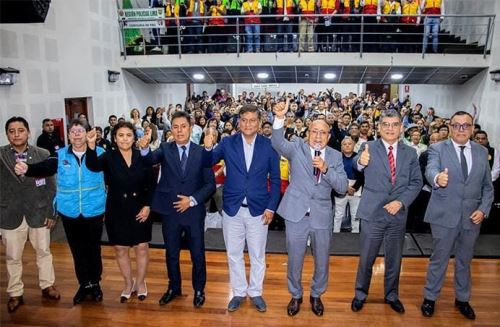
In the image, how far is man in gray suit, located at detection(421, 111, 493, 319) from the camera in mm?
2828

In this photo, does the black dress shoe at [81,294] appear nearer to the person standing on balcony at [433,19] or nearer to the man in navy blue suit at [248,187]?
the man in navy blue suit at [248,187]

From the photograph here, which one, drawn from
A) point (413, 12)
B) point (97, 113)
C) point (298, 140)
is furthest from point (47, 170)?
point (413, 12)

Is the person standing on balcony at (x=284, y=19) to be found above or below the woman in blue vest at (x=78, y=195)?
above

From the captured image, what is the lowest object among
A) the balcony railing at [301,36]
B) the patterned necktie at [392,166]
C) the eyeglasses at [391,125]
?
the patterned necktie at [392,166]

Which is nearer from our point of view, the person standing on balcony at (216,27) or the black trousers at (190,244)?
the black trousers at (190,244)

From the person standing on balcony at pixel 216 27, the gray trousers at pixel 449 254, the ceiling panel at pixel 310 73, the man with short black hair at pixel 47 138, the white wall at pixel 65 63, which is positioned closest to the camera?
the gray trousers at pixel 449 254

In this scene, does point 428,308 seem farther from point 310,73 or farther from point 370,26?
point 370,26

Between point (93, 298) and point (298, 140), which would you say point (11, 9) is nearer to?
point (298, 140)

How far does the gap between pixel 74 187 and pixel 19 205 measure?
47cm

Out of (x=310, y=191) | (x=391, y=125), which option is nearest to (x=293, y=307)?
(x=310, y=191)

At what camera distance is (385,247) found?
2.94 meters

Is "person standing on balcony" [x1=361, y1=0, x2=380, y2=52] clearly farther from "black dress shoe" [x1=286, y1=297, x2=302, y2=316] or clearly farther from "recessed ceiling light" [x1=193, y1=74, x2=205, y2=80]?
"black dress shoe" [x1=286, y1=297, x2=302, y2=316]

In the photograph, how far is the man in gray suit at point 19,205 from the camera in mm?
2980

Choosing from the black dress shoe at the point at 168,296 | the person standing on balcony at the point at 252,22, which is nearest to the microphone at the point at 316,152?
the black dress shoe at the point at 168,296
